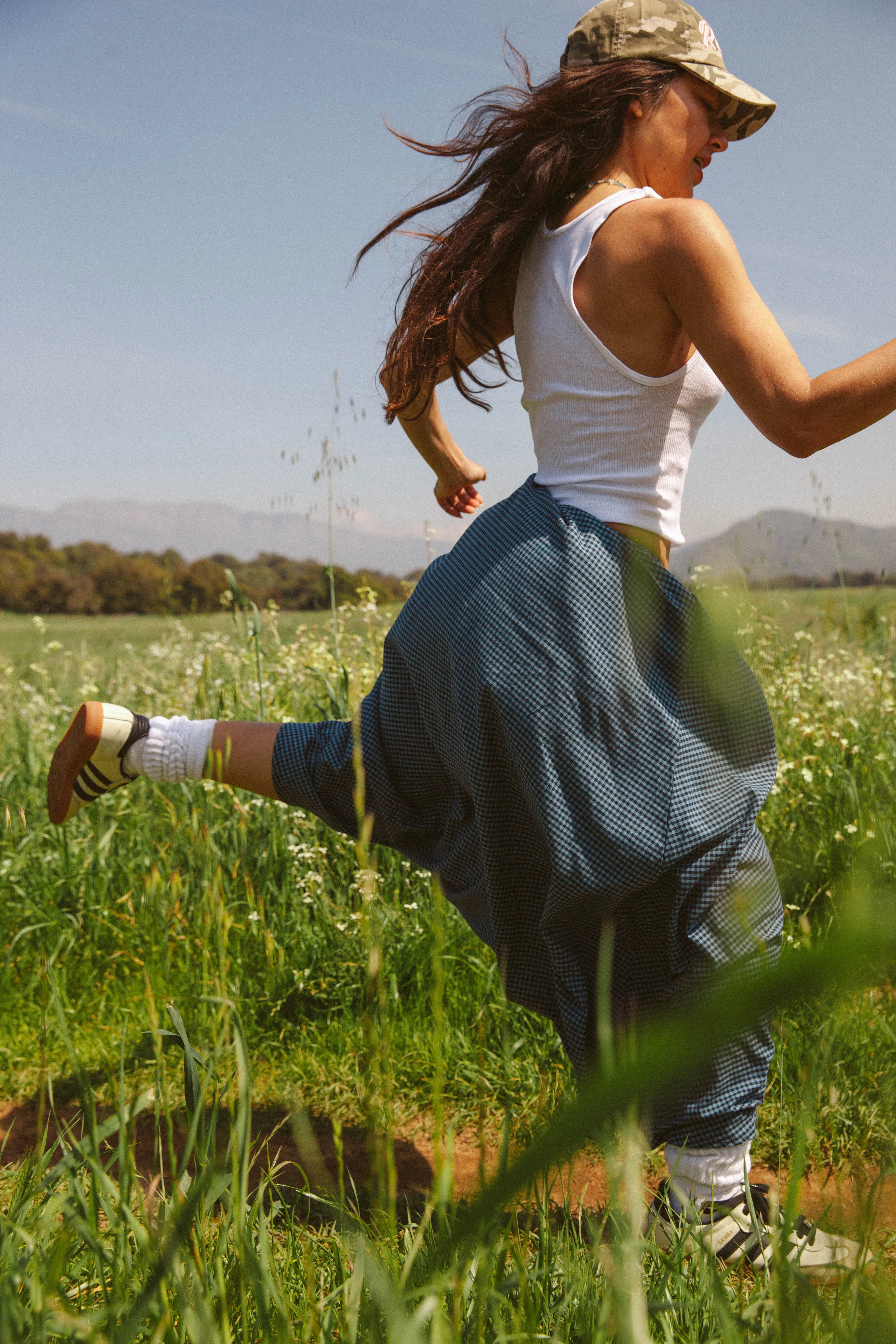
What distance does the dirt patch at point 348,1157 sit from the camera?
66.9 inches

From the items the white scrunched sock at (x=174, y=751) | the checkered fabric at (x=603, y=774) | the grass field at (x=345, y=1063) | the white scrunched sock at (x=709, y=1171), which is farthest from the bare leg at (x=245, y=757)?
the white scrunched sock at (x=709, y=1171)

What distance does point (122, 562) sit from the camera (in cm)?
2841

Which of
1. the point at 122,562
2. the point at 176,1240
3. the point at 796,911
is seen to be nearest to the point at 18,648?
the point at 796,911

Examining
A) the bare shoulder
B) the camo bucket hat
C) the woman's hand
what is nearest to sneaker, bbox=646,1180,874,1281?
the bare shoulder

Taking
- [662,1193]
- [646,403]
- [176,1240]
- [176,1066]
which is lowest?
[176,1066]

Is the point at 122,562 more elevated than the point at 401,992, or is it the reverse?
the point at 122,562

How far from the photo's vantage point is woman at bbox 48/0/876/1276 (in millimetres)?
1436

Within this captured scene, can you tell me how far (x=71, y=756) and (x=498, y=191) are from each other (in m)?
1.38

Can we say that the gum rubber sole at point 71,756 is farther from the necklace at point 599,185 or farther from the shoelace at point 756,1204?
the shoelace at point 756,1204

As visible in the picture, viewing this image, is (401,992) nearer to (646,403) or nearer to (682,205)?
(646,403)

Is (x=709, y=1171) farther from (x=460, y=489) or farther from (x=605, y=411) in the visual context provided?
(x=460, y=489)

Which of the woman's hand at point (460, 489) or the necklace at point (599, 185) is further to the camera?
the woman's hand at point (460, 489)

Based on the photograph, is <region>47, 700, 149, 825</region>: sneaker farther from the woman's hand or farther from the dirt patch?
the woman's hand

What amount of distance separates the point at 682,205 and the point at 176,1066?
194 centimetres
